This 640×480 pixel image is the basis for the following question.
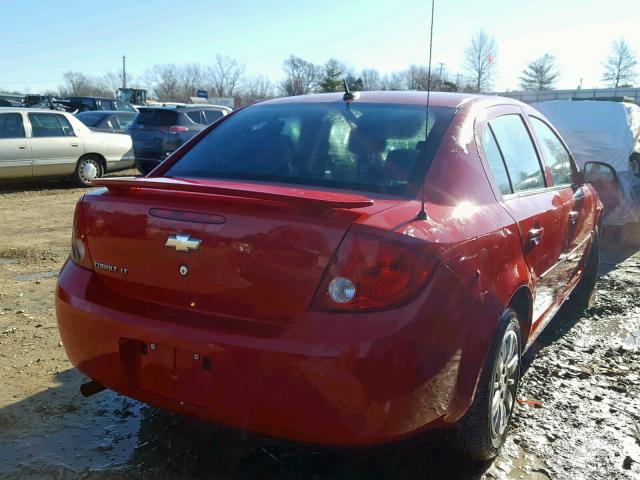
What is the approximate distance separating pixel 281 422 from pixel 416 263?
2.33 feet

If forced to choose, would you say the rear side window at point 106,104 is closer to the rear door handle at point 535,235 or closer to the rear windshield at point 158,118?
the rear windshield at point 158,118

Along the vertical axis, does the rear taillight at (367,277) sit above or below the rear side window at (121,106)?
below

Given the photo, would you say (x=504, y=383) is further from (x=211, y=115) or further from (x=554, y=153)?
(x=211, y=115)

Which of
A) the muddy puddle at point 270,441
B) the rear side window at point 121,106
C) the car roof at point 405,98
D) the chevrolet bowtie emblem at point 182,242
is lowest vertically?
the muddy puddle at point 270,441

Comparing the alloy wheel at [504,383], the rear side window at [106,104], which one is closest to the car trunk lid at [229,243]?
the alloy wheel at [504,383]

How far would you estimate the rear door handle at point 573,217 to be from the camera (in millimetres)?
3663

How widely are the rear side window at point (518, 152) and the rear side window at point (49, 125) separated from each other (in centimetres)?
997

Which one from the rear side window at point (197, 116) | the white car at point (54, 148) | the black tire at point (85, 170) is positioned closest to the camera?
the white car at point (54, 148)

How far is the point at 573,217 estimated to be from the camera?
3732 mm

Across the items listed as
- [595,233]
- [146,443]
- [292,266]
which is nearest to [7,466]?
[146,443]

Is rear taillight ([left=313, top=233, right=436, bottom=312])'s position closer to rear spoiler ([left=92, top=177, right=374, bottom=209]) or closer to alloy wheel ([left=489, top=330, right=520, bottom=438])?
rear spoiler ([left=92, top=177, right=374, bottom=209])

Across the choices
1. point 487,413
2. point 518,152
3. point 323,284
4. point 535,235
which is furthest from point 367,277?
point 518,152

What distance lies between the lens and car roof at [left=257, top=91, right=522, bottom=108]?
2984 mm

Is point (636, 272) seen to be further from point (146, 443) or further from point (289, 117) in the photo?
point (146, 443)
